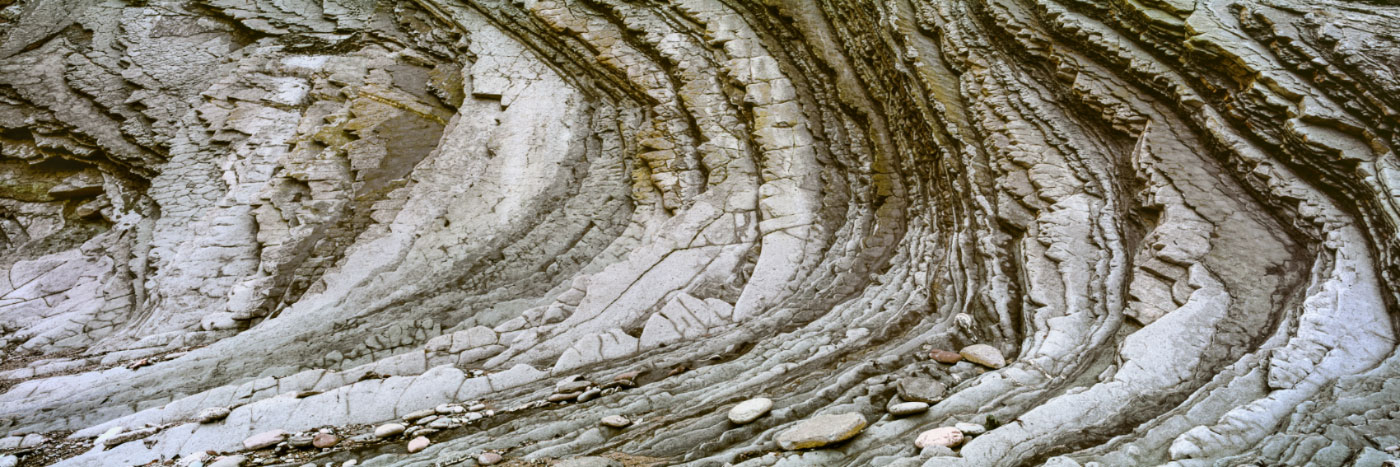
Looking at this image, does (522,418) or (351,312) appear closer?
(522,418)

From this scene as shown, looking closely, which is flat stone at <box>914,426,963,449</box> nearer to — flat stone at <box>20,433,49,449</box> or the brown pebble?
the brown pebble

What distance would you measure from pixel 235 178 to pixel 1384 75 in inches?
370

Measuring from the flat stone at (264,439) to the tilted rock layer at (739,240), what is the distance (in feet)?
0.07

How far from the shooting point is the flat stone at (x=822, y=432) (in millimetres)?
3076

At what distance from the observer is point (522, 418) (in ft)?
12.8

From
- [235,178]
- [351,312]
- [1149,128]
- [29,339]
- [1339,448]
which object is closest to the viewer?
[1339,448]

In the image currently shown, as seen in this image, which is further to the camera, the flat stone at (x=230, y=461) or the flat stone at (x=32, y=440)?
the flat stone at (x=32, y=440)

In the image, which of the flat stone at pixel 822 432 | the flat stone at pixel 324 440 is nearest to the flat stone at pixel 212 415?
the flat stone at pixel 324 440

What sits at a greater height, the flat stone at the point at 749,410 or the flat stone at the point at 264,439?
the flat stone at the point at 749,410

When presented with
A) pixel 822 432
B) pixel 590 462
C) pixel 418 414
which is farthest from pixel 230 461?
→ pixel 822 432

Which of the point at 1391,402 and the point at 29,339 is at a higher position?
the point at 1391,402

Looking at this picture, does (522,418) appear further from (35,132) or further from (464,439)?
(35,132)

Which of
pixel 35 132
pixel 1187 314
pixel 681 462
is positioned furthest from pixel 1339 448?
pixel 35 132

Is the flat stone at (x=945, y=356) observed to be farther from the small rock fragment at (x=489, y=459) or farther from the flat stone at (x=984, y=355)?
the small rock fragment at (x=489, y=459)
